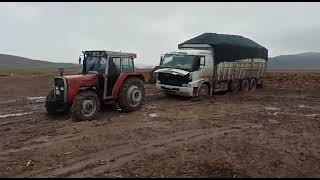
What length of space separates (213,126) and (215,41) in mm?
9505

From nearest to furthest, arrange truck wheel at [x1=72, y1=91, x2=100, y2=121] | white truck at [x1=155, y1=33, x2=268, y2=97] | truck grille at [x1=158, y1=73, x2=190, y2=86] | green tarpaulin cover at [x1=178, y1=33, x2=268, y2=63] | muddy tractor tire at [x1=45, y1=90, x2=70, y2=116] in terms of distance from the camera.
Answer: truck wheel at [x1=72, y1=91, x2=100, y2=121] < muddy tractor tire at [x1=45, y1=90, x2=70, y2=116] < truck grille at [x1=158, y1=73, x2=190, y2=86] < white truck at [x1=155, y1=33, x2=268, y2=97] < green tarpaulin cover at [x1=178, y1=33, x2=268, y2=63]

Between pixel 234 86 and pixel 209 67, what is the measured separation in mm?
2971

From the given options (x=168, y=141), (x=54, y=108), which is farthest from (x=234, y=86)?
(x=168, y=141)

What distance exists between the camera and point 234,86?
23234 mm

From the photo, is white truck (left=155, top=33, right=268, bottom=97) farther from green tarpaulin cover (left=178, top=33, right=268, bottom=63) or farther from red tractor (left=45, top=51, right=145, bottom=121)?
red tractor (left=45, top=51, right=145, bottom=121)

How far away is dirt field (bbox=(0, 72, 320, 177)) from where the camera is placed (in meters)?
9.04

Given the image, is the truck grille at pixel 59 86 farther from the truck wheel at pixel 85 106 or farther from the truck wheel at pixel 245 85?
the truck wheel at pixel 245 85

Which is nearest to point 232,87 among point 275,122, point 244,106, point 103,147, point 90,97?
point 244,106

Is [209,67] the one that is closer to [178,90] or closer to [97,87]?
[178,90]

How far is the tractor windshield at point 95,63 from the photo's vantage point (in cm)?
1552

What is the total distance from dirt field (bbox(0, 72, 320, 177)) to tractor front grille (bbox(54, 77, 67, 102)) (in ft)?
2.39

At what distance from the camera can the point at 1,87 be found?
26906 mm

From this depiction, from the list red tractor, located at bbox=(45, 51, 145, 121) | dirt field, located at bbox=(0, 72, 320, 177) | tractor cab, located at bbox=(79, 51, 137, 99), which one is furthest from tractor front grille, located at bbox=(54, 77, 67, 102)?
tractor cab, located at bbox=(79, 51, 137, 99)

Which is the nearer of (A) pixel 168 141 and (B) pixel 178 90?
(A) pixel 168 141
